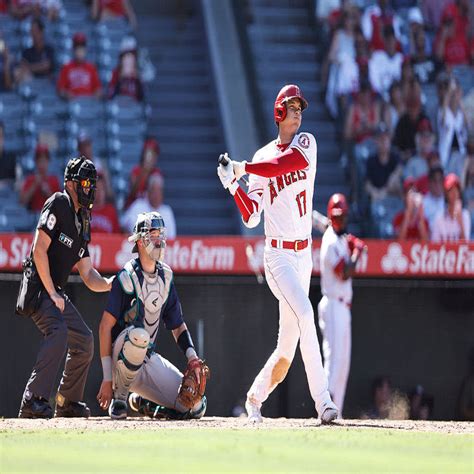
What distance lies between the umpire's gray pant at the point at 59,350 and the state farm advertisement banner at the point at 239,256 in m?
2.78

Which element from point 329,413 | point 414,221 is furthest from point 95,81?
point 329,413

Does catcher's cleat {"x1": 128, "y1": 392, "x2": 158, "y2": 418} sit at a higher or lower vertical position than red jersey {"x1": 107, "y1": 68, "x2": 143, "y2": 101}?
lower

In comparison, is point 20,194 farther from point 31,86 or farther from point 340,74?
→ point 340,74

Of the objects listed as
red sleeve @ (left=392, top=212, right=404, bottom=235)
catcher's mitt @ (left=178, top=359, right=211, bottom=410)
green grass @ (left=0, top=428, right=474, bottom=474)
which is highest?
red sleeve @ (left=392, top=212, right=404, bottom=235)

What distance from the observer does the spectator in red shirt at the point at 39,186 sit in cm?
1472

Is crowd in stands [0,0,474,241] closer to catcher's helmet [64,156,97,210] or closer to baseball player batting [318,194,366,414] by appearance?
baseball player batting [318,194,366,414]

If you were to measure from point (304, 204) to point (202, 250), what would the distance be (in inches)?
148

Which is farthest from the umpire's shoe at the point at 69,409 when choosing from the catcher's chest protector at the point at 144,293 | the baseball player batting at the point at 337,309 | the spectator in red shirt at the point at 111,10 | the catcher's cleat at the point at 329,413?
the spectator in red shirt at the point at 111,10

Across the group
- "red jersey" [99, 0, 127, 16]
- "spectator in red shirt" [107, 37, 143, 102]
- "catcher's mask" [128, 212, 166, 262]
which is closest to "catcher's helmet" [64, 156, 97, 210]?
"catcher's mask" [128, 212, 166, 262]

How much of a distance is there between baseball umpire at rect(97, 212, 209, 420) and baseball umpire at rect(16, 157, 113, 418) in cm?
22

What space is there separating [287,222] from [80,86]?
25.0ft

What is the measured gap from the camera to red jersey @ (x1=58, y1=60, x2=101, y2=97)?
16281mm

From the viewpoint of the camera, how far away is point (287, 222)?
9273mm

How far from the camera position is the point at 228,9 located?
19.3 metres
